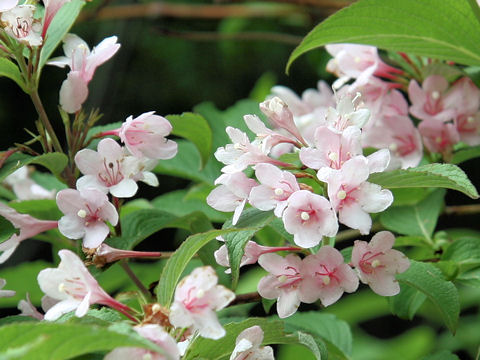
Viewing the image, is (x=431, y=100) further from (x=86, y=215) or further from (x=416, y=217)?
(x=86, y=215)

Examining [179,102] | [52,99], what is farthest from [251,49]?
[52,99]

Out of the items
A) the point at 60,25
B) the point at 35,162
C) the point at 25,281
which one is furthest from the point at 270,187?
the point at 25,281

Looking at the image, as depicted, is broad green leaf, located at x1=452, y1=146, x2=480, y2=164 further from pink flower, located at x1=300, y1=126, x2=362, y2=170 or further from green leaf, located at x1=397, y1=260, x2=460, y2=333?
pink flower, located at x1=300, y1=126, x2=362, y2=170

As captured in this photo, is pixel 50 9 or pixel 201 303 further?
pixel 50 9

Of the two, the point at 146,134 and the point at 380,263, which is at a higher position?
the point at 146,134

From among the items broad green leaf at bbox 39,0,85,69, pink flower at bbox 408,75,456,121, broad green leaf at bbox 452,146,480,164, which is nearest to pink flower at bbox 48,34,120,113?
broad green leaf at bbox 39,0,85,69

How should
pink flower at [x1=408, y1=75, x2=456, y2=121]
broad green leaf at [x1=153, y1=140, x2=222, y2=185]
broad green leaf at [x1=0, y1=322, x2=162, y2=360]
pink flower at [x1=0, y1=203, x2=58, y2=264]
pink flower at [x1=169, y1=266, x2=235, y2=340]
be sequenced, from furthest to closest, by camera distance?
broad green leaf at [x1=153, y1=140, x2=222, y2=185] → pink flower at [x1=408, y1=75, x2=456, y2=121] → pink flower at [x1=0, y1=203, x2=58, y2=264] → pink flower at [x1=169, y1=266, x2=235, y2=340] → broad green leaf at [x1=0, y1=322, x2=162, y2=360]

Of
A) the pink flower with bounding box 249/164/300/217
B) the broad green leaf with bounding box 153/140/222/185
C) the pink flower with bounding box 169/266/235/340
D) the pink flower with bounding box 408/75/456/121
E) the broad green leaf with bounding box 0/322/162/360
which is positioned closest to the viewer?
the broad green leaf with bounding box 0/322/162/360
